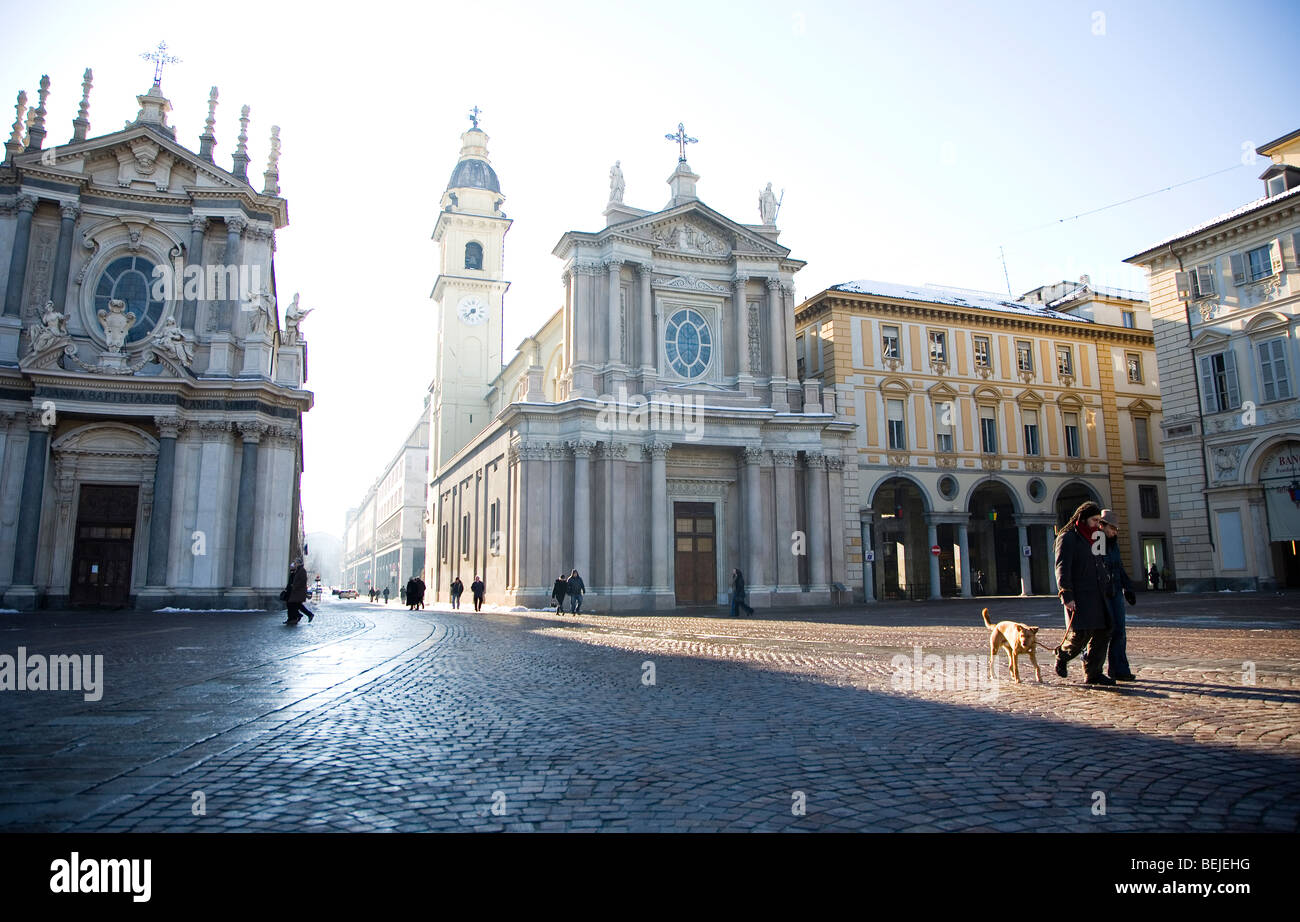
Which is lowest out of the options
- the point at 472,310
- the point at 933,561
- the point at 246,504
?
the point at 933,561

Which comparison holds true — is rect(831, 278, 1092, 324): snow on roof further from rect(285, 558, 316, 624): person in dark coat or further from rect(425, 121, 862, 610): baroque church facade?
rect(285, 558, 316, 624): person in dark coat

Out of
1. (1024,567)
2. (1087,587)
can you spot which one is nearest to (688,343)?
(1024,567)

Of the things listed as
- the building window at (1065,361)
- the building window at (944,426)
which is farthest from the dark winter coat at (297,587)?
the building window at (1065,361)

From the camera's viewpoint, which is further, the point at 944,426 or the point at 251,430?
the point at 944,426

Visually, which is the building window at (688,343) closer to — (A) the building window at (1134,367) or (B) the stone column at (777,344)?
(B) the stone column at (777,344)

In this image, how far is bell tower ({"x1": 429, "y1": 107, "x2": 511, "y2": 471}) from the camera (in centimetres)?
5753

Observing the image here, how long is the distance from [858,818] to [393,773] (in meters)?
2.83

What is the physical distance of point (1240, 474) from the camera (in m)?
32.0

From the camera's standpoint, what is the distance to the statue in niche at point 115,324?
2852cm

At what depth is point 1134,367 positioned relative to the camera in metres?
44.9

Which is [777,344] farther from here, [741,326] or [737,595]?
[737,595]

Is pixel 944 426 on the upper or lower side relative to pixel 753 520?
upper

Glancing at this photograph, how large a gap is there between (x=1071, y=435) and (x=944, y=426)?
7729mm
